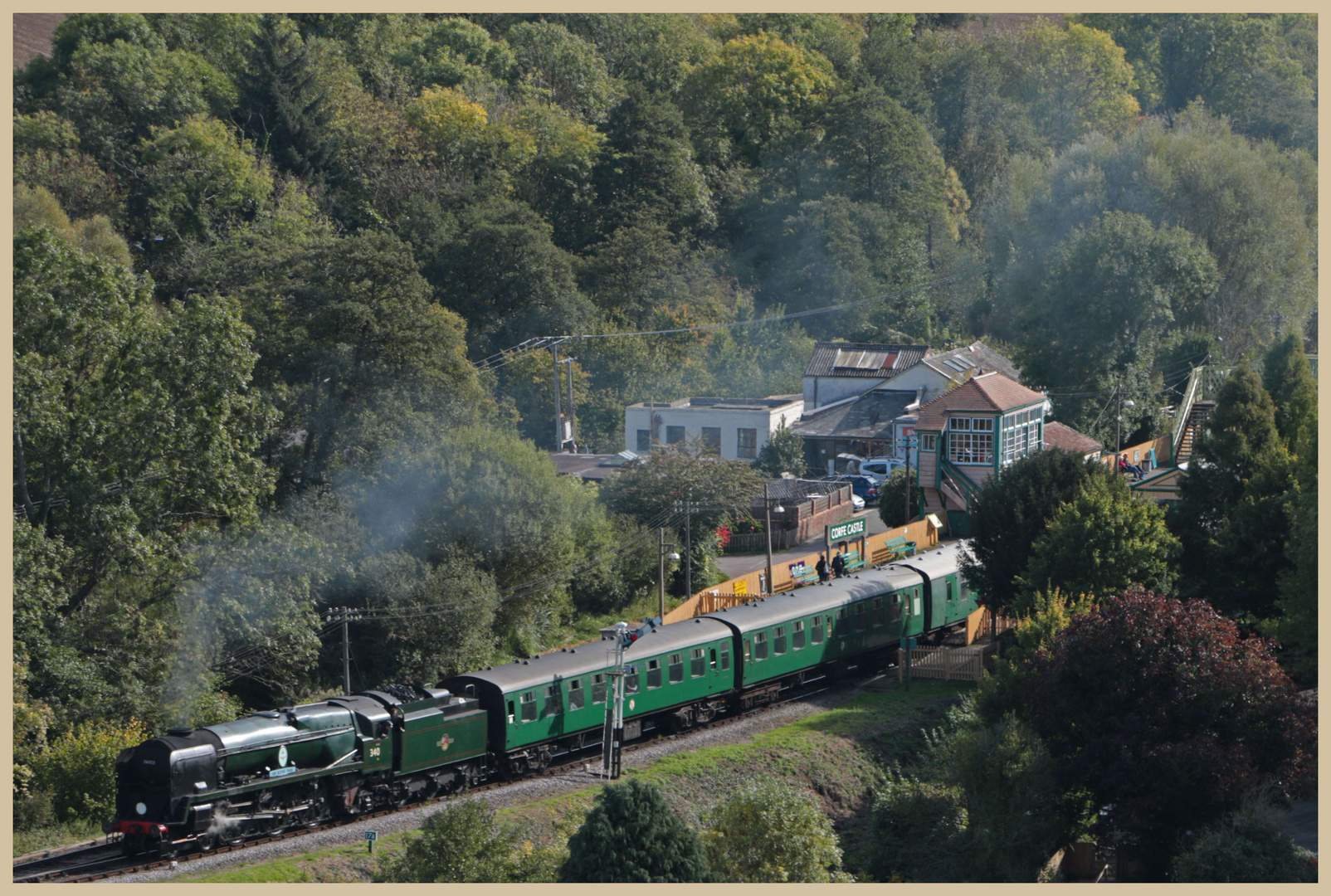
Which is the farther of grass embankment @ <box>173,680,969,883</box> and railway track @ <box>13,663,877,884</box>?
grass embankment @ <box>173,680,969,883</box>

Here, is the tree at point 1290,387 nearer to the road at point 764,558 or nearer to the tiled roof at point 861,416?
the road at point 764,558

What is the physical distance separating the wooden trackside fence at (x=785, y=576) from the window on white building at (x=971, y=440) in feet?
9.29

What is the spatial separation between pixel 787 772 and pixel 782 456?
1324 inches

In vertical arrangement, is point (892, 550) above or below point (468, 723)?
below

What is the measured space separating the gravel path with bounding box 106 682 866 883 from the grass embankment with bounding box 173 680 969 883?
31 cm

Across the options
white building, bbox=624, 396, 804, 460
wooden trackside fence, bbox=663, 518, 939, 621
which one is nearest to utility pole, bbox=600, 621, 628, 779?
wooden trackside fence, bbox=663, 518, 939, 621

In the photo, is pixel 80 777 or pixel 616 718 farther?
pixel 616 718

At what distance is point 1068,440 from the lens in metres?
60.0

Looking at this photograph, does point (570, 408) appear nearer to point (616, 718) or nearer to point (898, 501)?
point (898, 501)

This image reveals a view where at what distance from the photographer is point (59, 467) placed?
3309cm

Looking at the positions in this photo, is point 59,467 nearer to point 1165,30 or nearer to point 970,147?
point 970,147

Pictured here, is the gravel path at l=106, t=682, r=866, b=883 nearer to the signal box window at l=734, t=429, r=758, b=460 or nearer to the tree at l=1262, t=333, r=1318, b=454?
the tree at l=1262, t=333, r=1318, b=454

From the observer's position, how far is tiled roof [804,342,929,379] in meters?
72.7

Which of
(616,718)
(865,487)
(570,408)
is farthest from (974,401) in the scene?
(616,718)
